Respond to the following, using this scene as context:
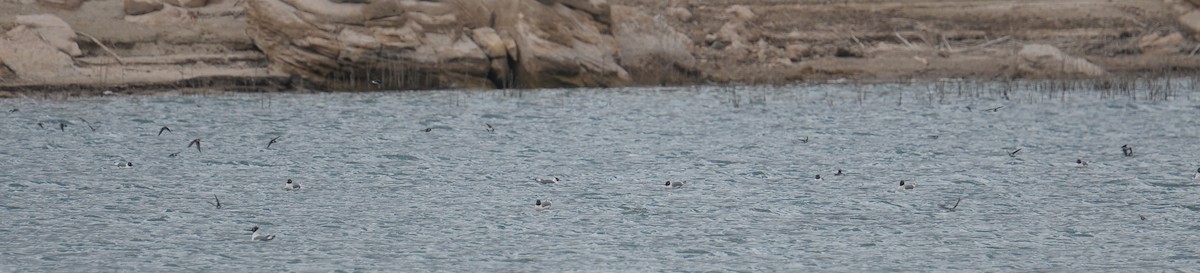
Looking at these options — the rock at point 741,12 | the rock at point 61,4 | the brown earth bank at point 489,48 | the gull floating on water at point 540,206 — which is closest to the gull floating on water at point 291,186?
the gull floating on water at point 540,206

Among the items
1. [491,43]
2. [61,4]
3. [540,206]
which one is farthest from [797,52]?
[540,206]

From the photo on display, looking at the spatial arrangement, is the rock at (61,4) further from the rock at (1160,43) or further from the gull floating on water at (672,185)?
the rock at (1160,43)

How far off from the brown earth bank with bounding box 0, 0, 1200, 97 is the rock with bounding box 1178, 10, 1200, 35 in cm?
3

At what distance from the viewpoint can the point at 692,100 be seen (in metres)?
28.7

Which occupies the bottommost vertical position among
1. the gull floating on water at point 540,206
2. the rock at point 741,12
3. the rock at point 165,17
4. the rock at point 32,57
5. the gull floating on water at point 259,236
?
the gull floating on water at point 259,236

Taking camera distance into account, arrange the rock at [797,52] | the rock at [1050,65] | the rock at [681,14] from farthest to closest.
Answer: the rock at [681,14]
the rock at [797,52]
the rock at [1050,65]

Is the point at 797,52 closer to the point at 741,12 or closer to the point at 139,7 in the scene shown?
the point at 741,12

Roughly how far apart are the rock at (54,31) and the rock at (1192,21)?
2290 centimetres

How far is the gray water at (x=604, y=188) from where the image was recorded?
12.6 meters

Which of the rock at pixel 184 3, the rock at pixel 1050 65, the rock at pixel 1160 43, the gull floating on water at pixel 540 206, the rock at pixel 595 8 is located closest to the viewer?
the gull floating on water at pixel 540 206

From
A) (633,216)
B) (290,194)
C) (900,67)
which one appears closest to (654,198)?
(633,216)

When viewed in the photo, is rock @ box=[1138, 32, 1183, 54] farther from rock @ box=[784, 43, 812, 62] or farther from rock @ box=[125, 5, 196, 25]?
rock @ box=[125, 5, 196, 25]

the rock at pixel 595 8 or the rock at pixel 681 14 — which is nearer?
the rock at pixel 595 8

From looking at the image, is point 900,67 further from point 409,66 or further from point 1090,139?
point 1090,139
